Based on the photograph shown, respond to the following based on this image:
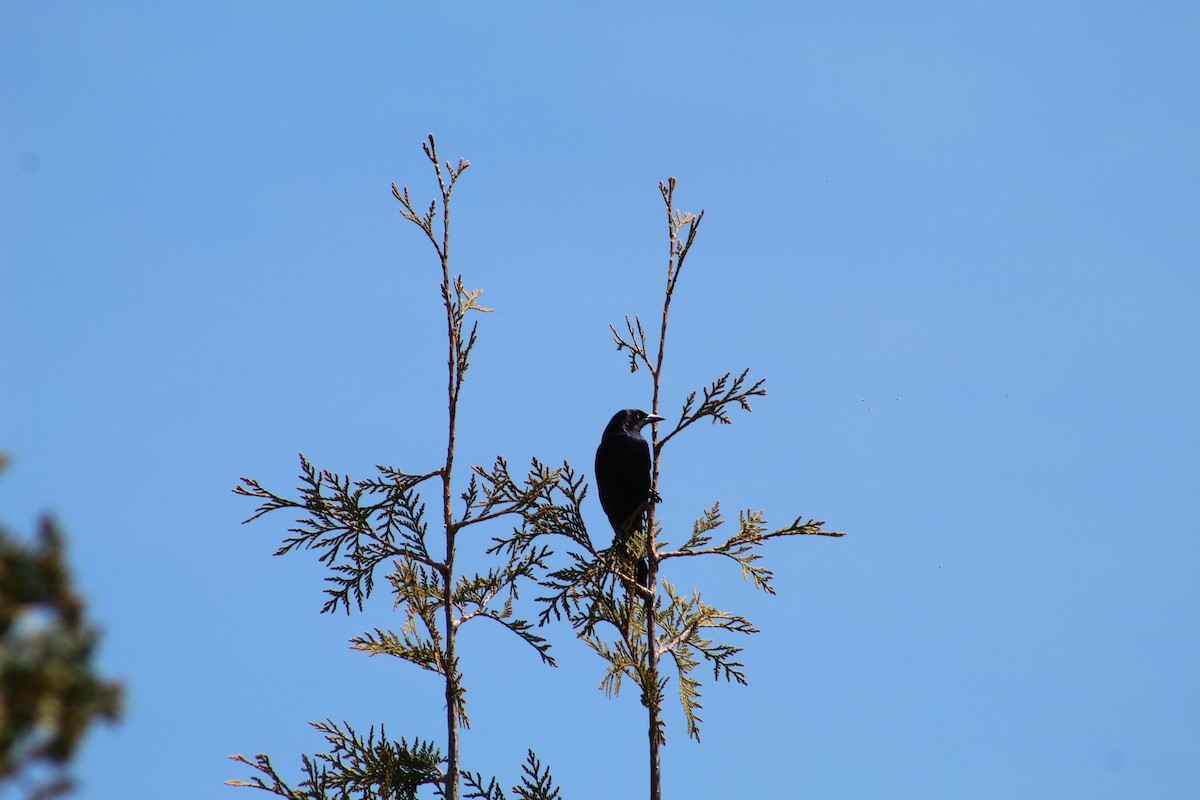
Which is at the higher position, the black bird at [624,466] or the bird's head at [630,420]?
the bird's head at [630,420]

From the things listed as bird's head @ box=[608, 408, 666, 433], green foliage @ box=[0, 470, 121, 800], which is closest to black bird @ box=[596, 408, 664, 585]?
bird's head @ box=[608, 408, 666, 433]

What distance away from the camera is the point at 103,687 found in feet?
7.40

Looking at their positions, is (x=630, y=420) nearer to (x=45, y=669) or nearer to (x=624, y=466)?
(x=624, y=466)

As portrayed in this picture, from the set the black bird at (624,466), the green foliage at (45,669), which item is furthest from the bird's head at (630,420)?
the green foliage at (45,669)

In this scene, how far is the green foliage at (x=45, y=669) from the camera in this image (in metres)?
2.18

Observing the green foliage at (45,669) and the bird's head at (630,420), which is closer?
the green foliage at (45,669)

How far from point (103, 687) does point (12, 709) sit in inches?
6.1

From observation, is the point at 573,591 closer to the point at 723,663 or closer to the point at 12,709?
the point at 723,663

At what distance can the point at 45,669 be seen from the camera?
2.20m

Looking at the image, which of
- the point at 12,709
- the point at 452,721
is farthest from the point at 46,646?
the point at 452,721

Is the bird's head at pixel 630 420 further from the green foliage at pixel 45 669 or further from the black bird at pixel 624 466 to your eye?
the green foliage at pixel 45 669

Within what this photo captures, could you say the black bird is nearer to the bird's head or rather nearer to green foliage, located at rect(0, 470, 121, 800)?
the bird's head

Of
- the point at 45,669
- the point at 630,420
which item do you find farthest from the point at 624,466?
the point at 45,669

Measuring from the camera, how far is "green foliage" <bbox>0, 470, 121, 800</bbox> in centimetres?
218
